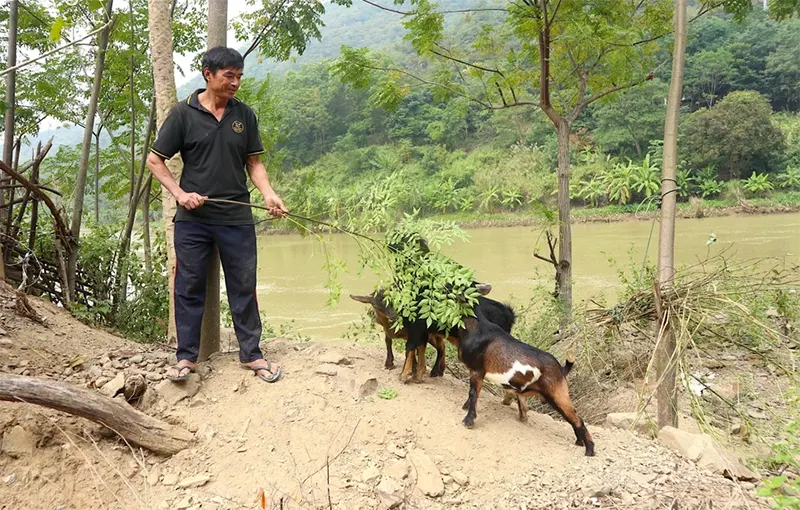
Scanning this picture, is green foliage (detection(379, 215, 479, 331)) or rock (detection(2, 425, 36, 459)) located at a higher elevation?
green foliage (detection(379, 215, 479, 331))

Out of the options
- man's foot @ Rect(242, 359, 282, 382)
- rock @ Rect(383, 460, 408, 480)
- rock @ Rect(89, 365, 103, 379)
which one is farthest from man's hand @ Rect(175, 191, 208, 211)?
rock @ Rect(383, 460, 408, 480)

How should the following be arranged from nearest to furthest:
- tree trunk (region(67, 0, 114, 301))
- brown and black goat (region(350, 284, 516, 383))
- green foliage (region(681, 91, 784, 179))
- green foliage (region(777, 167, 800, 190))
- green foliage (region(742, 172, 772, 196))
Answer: brown and black goat (region(350, 284, 516, 383))
tree trunk (region(67, 0, 114, 301))
green foliage (region(742, 172, 772, 196))
green foliage (region(777, 167, 800, 190))
green foliage (region(681, 91, 784, 179))

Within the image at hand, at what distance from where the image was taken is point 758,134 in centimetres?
2848

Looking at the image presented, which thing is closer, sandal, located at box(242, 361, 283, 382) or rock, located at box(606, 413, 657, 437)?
sandal, located at box(242, 361, 283, 382)

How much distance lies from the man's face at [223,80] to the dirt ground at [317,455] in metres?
1.62

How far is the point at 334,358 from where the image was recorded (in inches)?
135

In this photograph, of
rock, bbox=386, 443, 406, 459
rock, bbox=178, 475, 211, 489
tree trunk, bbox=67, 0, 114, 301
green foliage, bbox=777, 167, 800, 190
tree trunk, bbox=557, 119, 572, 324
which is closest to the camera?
rock, bbox=178, 475, 211, 489

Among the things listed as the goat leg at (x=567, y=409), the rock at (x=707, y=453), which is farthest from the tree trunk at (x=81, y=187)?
the rock at (x=707, y=453)

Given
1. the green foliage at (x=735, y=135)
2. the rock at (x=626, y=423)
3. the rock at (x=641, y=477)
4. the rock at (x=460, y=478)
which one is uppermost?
the green foliage at (x=735, y=135)

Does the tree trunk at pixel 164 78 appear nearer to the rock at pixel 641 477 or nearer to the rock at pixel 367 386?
the rock at pixel 367 386

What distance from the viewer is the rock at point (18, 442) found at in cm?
243

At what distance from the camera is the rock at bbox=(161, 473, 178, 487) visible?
2443 millimetres

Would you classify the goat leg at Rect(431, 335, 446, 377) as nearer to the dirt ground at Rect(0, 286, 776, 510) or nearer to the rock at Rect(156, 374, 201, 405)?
the dirt ground at Rect(0, 286, 776, 510)

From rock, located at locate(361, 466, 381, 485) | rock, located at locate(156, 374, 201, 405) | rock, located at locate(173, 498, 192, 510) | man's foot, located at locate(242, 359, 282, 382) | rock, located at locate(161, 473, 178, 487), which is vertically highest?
man's foot, located at locate(242, 359, 282, 382)
